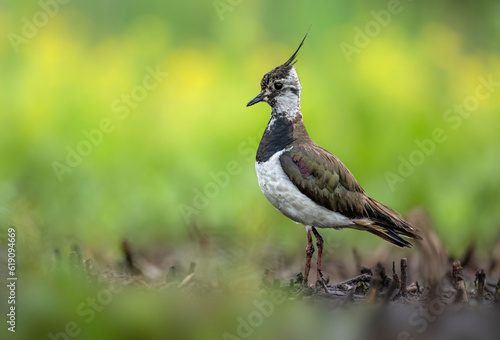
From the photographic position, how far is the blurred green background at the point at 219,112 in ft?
13.1

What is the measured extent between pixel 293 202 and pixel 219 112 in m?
2.08

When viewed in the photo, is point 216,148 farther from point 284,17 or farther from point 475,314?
point 475,314

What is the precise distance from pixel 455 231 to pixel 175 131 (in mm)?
1712

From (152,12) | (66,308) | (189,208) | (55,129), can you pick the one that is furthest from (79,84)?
(66,308)

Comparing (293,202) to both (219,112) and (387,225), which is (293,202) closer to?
(387,225)

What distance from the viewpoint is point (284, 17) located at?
525 centimetres

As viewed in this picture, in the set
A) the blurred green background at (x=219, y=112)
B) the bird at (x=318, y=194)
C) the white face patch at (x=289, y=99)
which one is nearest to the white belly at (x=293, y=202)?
the bird at (x=318, y=194)

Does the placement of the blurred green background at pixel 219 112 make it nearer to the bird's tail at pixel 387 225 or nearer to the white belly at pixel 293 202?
the white belly at pixel 293 202

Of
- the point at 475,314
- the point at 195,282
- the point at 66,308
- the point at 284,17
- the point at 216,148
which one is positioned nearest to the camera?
the point at 66,308

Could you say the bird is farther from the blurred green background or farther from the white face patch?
the blurred green background

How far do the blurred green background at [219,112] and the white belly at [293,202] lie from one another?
1.62 feet

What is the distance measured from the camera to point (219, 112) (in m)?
4.71

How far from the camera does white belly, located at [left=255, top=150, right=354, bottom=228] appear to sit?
2.71 metres

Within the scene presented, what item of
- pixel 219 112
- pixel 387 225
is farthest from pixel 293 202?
pixel 219 112
